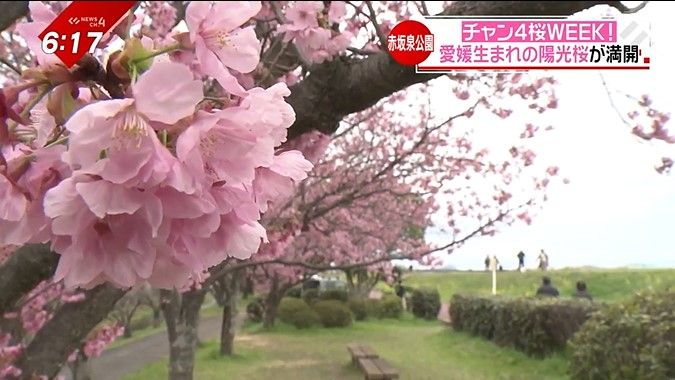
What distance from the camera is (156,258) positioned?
27.5 inches

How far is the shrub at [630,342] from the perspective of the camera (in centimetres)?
512

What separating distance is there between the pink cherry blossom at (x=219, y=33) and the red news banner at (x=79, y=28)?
69mm

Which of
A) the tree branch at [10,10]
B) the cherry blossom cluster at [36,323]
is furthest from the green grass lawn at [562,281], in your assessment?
the tree branch at [10,10]

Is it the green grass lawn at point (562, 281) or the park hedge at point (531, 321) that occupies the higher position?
the green grass lawn at point (562, 281)

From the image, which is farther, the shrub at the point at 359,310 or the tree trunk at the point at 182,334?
the shrub at the point at 359,310

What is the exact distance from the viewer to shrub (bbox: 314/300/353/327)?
1598cm

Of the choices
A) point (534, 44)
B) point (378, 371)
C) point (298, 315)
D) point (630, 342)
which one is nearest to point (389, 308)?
point (298, 315)

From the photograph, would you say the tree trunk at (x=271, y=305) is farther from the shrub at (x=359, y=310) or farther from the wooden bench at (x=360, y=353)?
the wooden bench at (x=360, y=353)

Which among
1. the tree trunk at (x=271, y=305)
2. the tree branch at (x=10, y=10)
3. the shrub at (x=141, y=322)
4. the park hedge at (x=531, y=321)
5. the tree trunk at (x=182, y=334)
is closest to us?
the tree branch at (x=10, y=10)

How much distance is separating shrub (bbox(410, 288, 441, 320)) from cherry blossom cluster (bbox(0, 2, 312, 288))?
18412mm

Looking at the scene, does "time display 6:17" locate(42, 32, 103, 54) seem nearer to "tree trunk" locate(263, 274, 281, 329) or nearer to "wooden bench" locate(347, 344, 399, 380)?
"wooden bench" locate(347, 344, 399, 380)

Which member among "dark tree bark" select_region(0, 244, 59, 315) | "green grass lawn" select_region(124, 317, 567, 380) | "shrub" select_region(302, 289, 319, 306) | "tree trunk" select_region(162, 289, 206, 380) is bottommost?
"green grass lawn" select_region(124, 317, 567, 380)

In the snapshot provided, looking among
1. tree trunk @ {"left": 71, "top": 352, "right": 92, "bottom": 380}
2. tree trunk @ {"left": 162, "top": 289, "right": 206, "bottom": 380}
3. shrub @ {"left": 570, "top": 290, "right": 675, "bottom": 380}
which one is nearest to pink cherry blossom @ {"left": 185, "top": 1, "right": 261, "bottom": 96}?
shrub @ {"left": 570, "top": 290, "right": 675, "bottom": 380}

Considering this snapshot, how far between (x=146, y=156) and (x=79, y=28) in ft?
0.61
